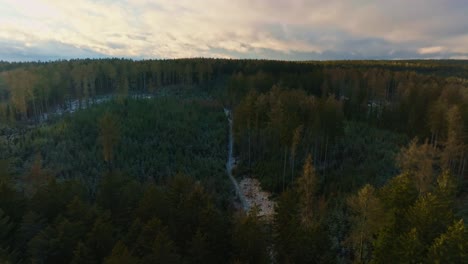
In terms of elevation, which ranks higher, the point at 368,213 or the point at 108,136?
the point at 108,136

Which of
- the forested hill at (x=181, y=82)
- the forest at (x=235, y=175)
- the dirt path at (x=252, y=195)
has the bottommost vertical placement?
the dirt path at (x=252, y=195)

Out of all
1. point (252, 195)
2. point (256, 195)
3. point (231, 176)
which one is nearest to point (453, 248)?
point (256, 195)

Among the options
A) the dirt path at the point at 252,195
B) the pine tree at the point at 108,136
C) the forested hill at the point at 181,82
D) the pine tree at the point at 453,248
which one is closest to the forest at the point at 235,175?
the pine tree at the point at 453,248

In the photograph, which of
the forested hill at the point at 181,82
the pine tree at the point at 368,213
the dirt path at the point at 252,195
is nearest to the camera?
the pine tree at the point at 368,213

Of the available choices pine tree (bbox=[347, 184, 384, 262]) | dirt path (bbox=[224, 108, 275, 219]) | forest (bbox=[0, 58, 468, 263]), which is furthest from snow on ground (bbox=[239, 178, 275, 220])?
pine tree (bbox=[347, 184, 384, 262])

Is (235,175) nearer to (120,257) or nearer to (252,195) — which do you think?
(252,195)

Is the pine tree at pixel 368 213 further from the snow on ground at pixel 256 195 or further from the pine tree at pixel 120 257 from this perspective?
the snow on ground at pixel 256 195

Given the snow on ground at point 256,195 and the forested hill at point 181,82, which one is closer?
the snow on ground at point 256,195

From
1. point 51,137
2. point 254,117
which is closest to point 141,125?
point 51,137

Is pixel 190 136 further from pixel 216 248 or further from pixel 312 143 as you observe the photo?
pixel 216 248

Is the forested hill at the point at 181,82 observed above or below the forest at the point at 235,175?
above

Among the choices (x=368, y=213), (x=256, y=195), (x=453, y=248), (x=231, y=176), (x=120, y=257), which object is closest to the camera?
(x=120, y=257)
